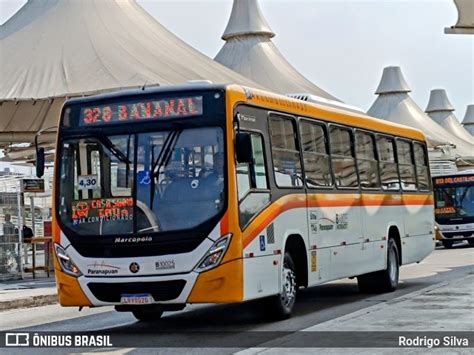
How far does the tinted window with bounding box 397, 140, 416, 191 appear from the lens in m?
19.4

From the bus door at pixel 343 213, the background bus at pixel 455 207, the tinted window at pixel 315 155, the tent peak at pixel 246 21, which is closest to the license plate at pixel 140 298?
the tinted window at pixel 315 155

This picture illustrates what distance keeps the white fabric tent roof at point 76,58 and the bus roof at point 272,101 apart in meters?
12.3

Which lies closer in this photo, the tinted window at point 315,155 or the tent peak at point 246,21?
the tinted window at point 315,155

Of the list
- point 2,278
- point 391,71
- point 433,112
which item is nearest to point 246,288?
point 2,278

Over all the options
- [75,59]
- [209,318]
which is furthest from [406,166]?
[75,59]

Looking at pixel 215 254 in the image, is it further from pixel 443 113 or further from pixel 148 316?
pixel 443 113

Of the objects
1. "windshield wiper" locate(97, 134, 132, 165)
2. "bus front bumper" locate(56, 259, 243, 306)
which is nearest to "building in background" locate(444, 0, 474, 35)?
"windshield wiper" locate(97, 134, 132, 165)

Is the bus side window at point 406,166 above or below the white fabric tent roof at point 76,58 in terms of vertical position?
below

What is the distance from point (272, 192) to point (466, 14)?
926cm

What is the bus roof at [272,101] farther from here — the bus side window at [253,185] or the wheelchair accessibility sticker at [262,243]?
the wheelchair accessibility sticker at [262,243]

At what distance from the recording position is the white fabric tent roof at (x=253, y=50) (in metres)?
59.0

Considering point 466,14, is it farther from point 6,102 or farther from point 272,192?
point 6,102

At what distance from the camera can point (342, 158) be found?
52.8 ft

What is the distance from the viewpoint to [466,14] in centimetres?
2073
